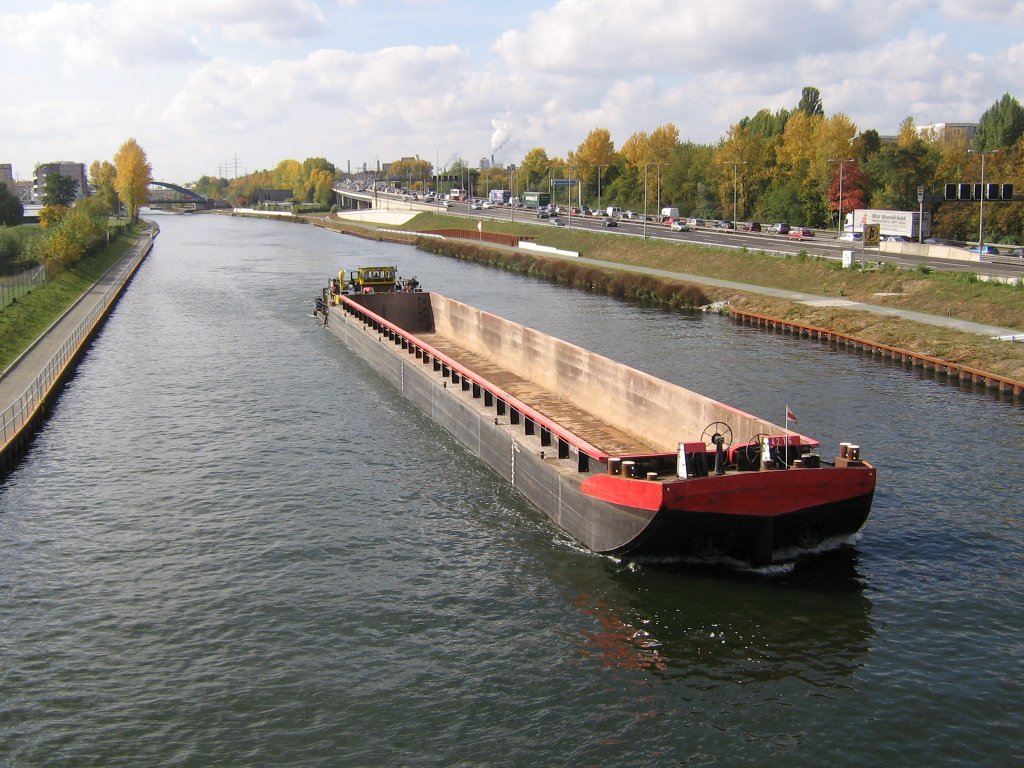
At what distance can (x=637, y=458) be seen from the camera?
2241 centimetres

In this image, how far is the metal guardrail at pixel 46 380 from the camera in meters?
33.2

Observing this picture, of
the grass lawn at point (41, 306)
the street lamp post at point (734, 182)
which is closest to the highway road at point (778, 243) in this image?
the street lamp post at point (734, 182)

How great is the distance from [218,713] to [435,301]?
40.4 meters

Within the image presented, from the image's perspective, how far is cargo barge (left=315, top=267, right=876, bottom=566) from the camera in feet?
68.6

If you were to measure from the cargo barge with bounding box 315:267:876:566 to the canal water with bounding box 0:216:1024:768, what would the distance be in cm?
86

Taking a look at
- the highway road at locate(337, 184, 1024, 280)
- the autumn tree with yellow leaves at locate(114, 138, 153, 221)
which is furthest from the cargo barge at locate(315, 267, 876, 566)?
the autumn tree with yellow leaves at locate(114, 138, 153, 221)

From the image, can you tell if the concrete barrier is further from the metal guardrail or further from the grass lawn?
the metal guardrail

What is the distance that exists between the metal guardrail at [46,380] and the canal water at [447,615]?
108cm

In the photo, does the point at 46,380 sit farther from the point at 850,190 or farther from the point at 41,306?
the point at 850,190

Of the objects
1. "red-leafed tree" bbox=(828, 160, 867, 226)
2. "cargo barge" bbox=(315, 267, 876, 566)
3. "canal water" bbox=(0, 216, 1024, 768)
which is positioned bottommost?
"canal water" bbox=(0, 216, 1024, 768)

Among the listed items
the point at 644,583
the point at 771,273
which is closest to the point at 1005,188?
the point at 771,273

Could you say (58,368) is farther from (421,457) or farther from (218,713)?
(218,713)

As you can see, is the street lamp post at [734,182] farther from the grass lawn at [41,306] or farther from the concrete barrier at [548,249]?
the grass lawn at [41,306]

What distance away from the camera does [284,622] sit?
66.2 ft
